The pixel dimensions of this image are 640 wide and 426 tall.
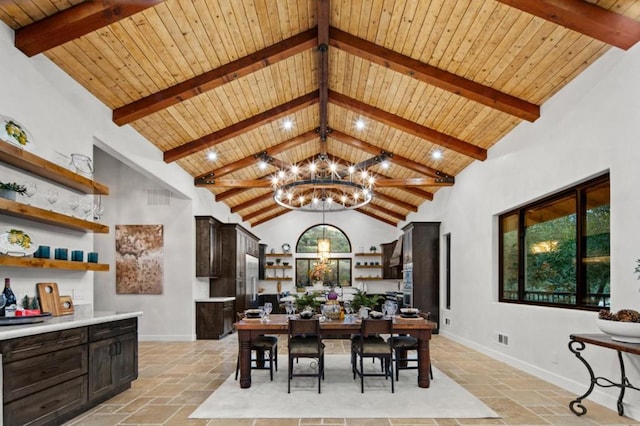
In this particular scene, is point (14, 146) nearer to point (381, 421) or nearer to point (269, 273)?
point (381, 421)

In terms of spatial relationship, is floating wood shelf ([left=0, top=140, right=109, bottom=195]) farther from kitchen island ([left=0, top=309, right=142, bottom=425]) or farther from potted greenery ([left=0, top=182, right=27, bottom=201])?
kitchen island ([left=0, top=309, right=142, bottom=425])

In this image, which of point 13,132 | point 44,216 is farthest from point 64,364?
point 13,132

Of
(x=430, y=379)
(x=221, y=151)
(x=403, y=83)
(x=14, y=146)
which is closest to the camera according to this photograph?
(x=14, y=146)

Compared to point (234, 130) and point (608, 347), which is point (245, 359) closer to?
point (608, 347)

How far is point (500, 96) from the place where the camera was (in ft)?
17.2

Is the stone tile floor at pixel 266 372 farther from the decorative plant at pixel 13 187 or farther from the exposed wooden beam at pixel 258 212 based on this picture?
the exposed wooden beam at pixel 258 212

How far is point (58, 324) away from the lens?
11.0 ft

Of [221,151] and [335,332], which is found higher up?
[221,151]

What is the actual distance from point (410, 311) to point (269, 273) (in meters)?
9.37

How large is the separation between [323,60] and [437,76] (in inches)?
58.6

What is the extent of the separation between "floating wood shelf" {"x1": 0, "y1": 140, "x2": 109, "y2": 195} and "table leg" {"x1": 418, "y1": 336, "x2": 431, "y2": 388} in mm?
3823

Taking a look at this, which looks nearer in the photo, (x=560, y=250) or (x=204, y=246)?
(x=560, y=250)

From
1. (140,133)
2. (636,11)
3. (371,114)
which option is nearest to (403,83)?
(371,114)

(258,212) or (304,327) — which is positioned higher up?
(258,212)
